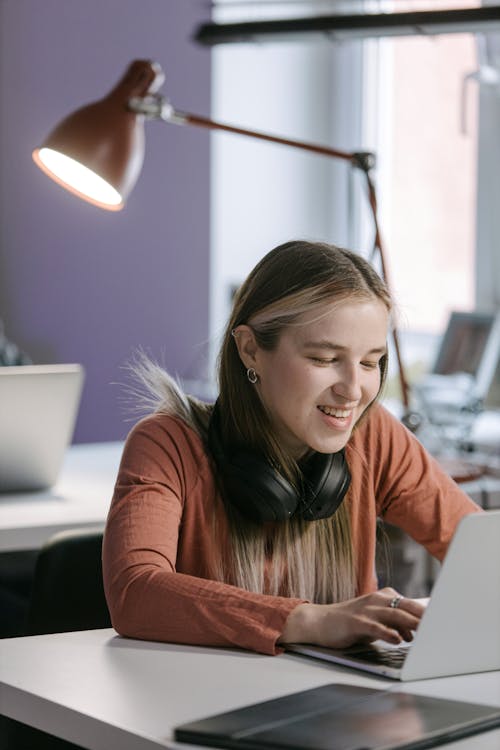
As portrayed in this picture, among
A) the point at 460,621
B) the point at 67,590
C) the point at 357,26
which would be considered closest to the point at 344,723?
the point at 460,621

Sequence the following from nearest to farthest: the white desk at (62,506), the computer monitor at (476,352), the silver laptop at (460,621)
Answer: the silver laptop at (460,621), the white desk at (62,506), the computer monitor at (476,352)

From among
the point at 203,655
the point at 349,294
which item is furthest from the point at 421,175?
the point at 203,655

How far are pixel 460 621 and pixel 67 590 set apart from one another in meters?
0.65

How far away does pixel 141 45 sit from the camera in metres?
3.93

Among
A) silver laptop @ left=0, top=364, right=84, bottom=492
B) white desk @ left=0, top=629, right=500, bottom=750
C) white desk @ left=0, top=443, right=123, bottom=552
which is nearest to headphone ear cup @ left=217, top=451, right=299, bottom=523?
white desk @ left=0, top=629, right=500, bottom=750

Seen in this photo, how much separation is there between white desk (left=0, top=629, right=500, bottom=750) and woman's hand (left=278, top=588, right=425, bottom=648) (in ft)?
0.10

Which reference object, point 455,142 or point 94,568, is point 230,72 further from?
point 94,568

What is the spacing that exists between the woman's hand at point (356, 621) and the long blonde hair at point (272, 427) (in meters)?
0.24

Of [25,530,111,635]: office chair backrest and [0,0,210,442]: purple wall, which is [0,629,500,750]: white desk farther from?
[0,0,210,442]: purple wall

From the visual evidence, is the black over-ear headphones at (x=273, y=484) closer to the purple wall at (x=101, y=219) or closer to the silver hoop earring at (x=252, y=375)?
the silver hoop earring at (x=252, y=375)

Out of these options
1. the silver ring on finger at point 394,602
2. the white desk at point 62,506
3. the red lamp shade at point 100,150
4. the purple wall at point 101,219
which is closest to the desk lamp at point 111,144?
the red lamp shade at point 100,150

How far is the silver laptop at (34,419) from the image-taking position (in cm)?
219

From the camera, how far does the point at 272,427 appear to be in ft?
5.43

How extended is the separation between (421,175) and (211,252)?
898mm
